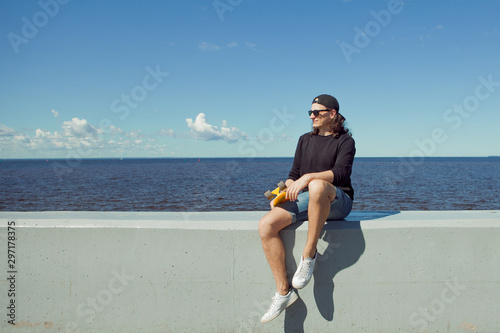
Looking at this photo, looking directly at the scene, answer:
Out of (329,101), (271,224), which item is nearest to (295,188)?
(271,224)

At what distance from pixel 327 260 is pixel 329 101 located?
1.44 metres

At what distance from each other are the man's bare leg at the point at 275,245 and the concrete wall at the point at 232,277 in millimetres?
103

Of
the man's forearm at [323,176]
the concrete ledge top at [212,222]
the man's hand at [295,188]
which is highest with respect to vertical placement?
the man's forearm at [323,176]

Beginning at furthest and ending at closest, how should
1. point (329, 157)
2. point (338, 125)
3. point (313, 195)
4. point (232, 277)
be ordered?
point (338, 125) < point (329, 157) < point (232, 277) < point (313, 195)

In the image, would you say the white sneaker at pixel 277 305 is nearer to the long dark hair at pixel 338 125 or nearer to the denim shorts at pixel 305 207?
the denim shorts at pixel 305 207

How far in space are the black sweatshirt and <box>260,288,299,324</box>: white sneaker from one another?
1006 millimetres

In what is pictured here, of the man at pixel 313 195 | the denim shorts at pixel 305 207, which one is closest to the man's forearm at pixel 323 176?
the man at pixel 313 195

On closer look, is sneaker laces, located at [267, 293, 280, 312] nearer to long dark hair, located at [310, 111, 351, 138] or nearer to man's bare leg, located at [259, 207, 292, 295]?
man's bare leg, located at [259, 207, 292, 295]

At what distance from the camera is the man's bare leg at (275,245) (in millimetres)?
2592

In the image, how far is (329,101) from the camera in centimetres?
322

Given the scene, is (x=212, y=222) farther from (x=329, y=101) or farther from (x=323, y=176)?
(x=329, y=101)

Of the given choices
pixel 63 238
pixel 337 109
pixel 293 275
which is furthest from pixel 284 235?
pixel 63 238

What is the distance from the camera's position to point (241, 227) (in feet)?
8.87

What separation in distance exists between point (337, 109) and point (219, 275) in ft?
6.01
